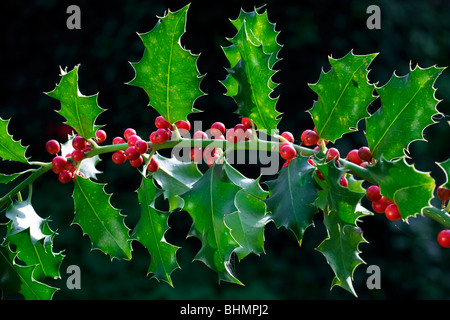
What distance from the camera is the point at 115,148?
1.00m

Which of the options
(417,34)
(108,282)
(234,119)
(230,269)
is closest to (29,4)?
(234,119)

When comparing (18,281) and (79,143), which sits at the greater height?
(79,143)

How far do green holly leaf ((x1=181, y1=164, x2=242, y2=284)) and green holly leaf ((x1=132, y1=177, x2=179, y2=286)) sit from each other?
0.11 metres

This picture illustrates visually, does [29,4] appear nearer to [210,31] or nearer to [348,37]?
A: [210,31]

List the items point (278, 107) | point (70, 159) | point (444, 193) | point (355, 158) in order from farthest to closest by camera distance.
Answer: point (278, 107) < point (70, 159) < point (355, 158) < point (444, 193)

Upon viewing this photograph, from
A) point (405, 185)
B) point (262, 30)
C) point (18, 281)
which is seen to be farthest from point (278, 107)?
point (405, 185)

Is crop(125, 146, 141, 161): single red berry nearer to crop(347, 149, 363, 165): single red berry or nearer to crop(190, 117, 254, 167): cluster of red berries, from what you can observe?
crop(190, 117, 254, 167): cluster of red berries

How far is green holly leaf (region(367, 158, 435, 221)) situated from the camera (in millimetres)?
710

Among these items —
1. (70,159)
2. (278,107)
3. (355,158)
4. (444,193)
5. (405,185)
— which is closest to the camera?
(405,185)

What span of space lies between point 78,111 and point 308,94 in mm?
2228

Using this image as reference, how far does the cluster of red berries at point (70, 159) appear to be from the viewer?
3.29ft

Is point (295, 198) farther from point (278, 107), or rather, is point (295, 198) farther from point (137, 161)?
point (278, 107)

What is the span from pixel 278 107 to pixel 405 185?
238 centimetres

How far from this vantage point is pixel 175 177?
97 cm
